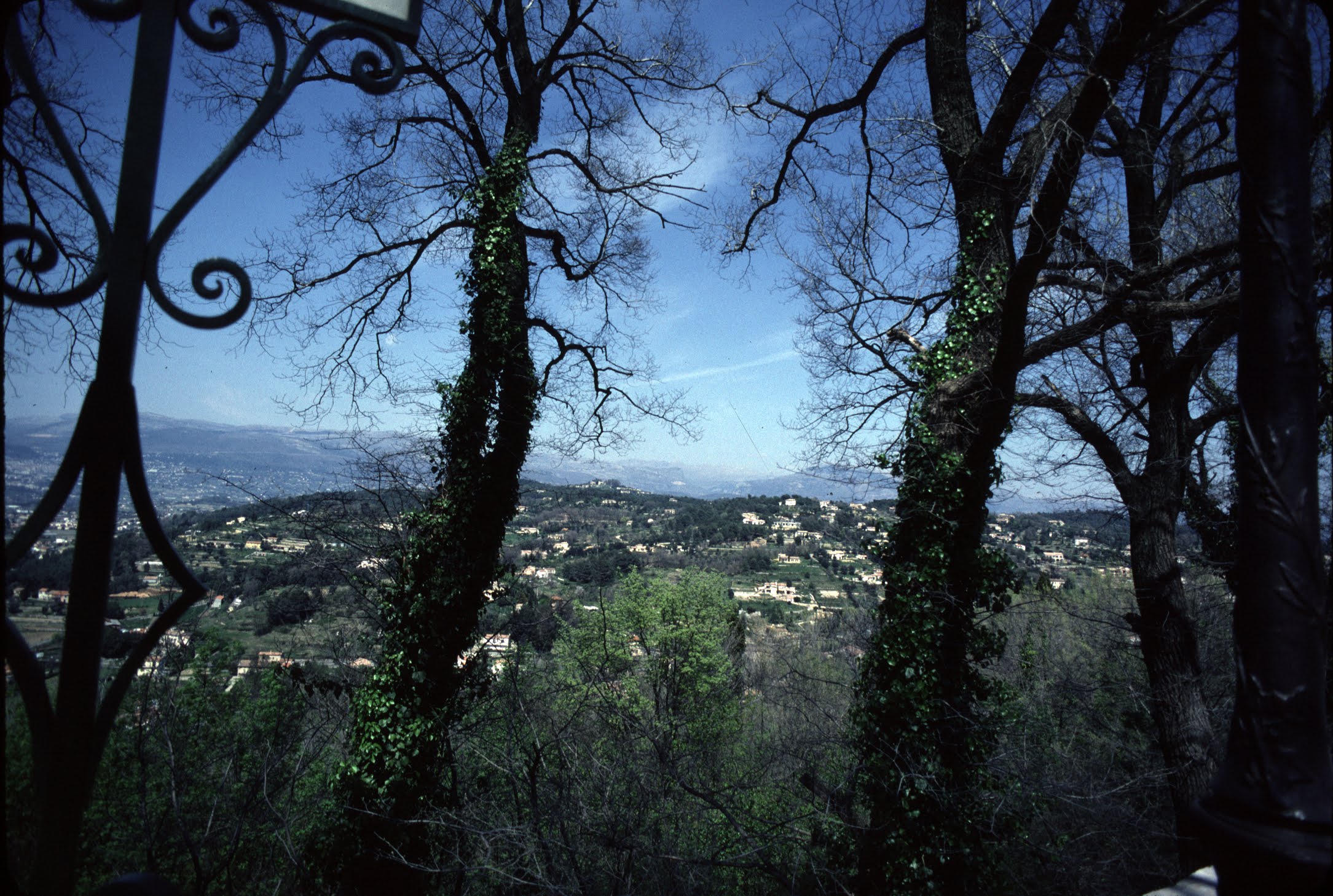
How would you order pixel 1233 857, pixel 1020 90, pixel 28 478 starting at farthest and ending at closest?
pixel 1020 90, pixel 28 478, pixel 1233 857

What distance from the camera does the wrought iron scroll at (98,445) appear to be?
48.2 inches

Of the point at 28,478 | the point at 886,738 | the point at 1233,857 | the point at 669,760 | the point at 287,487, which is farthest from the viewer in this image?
the point at 287,487

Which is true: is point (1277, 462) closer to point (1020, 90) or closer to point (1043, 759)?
point (1020, 90)

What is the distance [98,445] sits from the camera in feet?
4.15

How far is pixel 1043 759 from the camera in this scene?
788 cm

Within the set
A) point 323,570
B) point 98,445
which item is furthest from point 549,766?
point 98,445

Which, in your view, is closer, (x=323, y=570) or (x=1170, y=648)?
(x=1170, y=648)

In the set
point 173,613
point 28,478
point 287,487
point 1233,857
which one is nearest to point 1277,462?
point 1233,857

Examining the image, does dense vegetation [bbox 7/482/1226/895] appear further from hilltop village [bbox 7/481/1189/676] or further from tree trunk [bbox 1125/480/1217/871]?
tree trunk [bbox 1125/480/1217/871]

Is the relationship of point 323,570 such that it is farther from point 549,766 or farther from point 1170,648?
point 1170,648

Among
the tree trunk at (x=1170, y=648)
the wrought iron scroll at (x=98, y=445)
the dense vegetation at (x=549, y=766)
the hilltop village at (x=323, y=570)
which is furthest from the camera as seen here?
the tree trunk at (x=1170, y=648)

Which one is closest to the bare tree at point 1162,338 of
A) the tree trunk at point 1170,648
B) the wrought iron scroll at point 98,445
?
the tree trunk at point 1170,648

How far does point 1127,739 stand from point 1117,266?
11506mm

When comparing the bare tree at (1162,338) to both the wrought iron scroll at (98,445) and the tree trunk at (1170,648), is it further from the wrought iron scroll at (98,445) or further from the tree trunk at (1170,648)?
the wrought iron scroll at (98,445)
